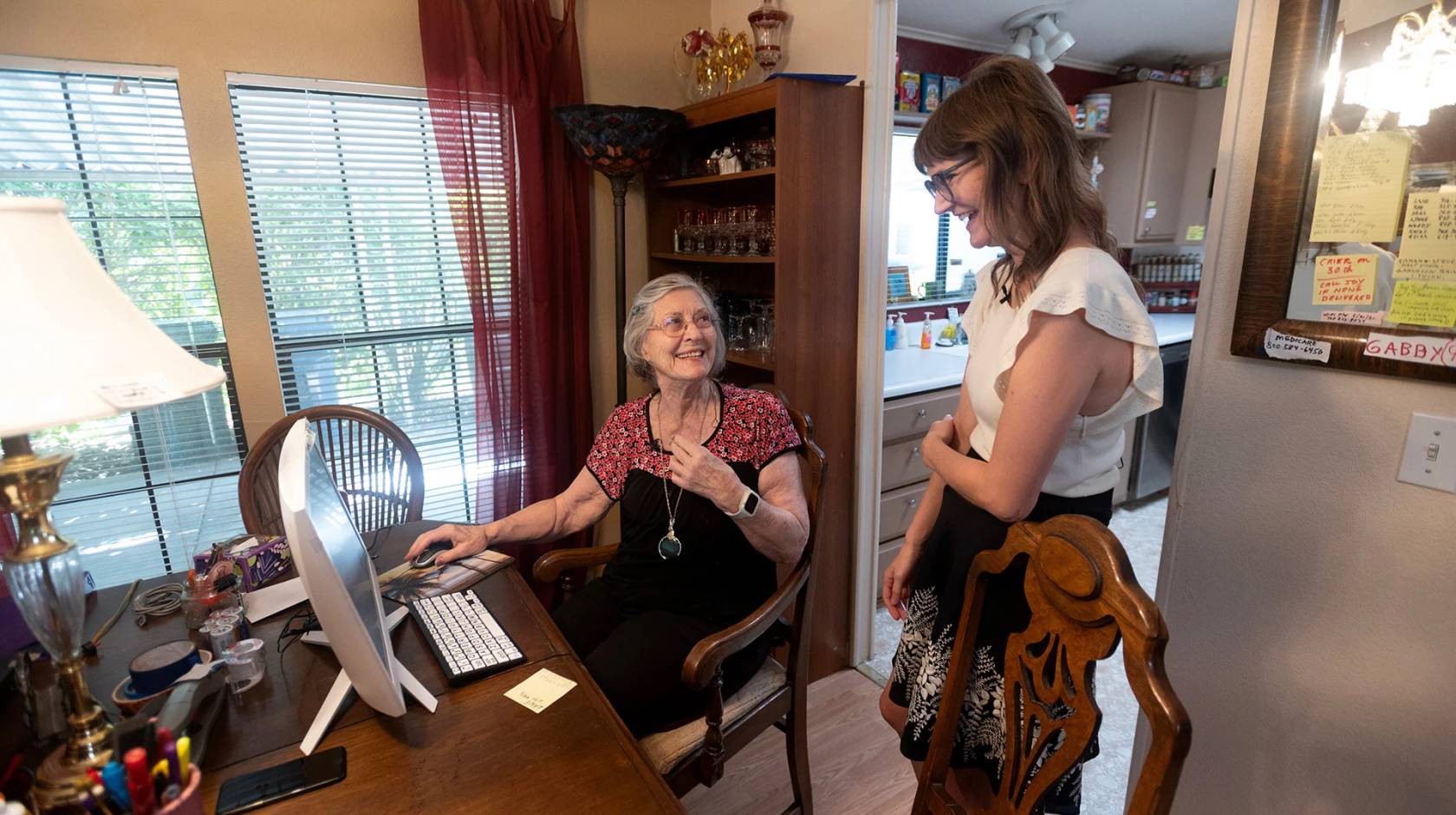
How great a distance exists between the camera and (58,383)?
2.15ft

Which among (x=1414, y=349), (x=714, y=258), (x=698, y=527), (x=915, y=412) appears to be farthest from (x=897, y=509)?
(x=1414, y=349)

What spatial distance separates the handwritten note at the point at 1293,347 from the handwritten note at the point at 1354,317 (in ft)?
0.12

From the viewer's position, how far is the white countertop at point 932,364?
2.69 metres

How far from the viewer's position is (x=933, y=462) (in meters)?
1.29

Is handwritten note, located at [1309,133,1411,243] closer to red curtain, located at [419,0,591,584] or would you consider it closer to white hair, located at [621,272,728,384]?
white hair, located at [621,272,728,384]

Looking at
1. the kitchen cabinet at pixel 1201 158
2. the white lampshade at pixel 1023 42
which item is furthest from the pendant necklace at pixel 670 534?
the kitchen cabinet at pixel 1201 158

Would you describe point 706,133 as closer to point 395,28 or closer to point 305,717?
point 395,28

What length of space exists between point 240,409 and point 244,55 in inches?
42.0

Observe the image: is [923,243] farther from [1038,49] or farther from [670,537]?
[670,537]

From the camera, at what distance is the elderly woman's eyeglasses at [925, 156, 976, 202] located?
1186 mm

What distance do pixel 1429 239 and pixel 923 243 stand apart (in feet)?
8.73

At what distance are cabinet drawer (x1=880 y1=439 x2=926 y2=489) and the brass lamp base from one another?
2.28 metres

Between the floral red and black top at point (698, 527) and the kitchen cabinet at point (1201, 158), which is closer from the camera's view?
the floral red and black top at point (698, 527)

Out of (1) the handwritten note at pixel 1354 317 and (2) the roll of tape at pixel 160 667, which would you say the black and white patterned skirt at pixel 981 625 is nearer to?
(1) the handwritten note at pixel 1354 317
